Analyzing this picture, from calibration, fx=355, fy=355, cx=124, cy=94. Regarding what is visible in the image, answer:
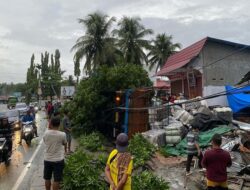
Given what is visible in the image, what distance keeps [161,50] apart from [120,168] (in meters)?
50.4

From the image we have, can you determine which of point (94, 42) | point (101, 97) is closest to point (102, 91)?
point (101, 97)

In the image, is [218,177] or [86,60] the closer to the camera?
[218,177]

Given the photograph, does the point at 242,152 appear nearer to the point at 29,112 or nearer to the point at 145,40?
the point at 29,112

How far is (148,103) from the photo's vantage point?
17.0 m

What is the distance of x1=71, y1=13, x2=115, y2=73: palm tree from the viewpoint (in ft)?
146

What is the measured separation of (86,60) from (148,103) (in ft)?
97.1

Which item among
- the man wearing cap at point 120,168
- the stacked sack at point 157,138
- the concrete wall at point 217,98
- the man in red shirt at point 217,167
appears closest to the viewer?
the man wearing cap at point 120,168

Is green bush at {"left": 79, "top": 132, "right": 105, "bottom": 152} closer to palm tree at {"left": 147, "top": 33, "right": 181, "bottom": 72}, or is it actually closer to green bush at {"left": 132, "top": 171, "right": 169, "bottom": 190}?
green bush at {"left": 132, "top": 171, "right": 169, "bottom": 190}

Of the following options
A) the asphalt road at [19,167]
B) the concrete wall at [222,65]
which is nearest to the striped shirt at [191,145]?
the asphalt road at [19,167]

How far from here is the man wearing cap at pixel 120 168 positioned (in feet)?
15.8

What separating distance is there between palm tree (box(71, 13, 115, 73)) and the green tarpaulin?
31.0m

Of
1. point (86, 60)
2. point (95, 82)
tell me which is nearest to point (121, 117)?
point (95, 82)

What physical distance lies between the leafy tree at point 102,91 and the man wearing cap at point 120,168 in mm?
12792

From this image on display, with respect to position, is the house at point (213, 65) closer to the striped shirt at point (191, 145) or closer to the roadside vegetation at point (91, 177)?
the striped shirt at point (191, 145)
